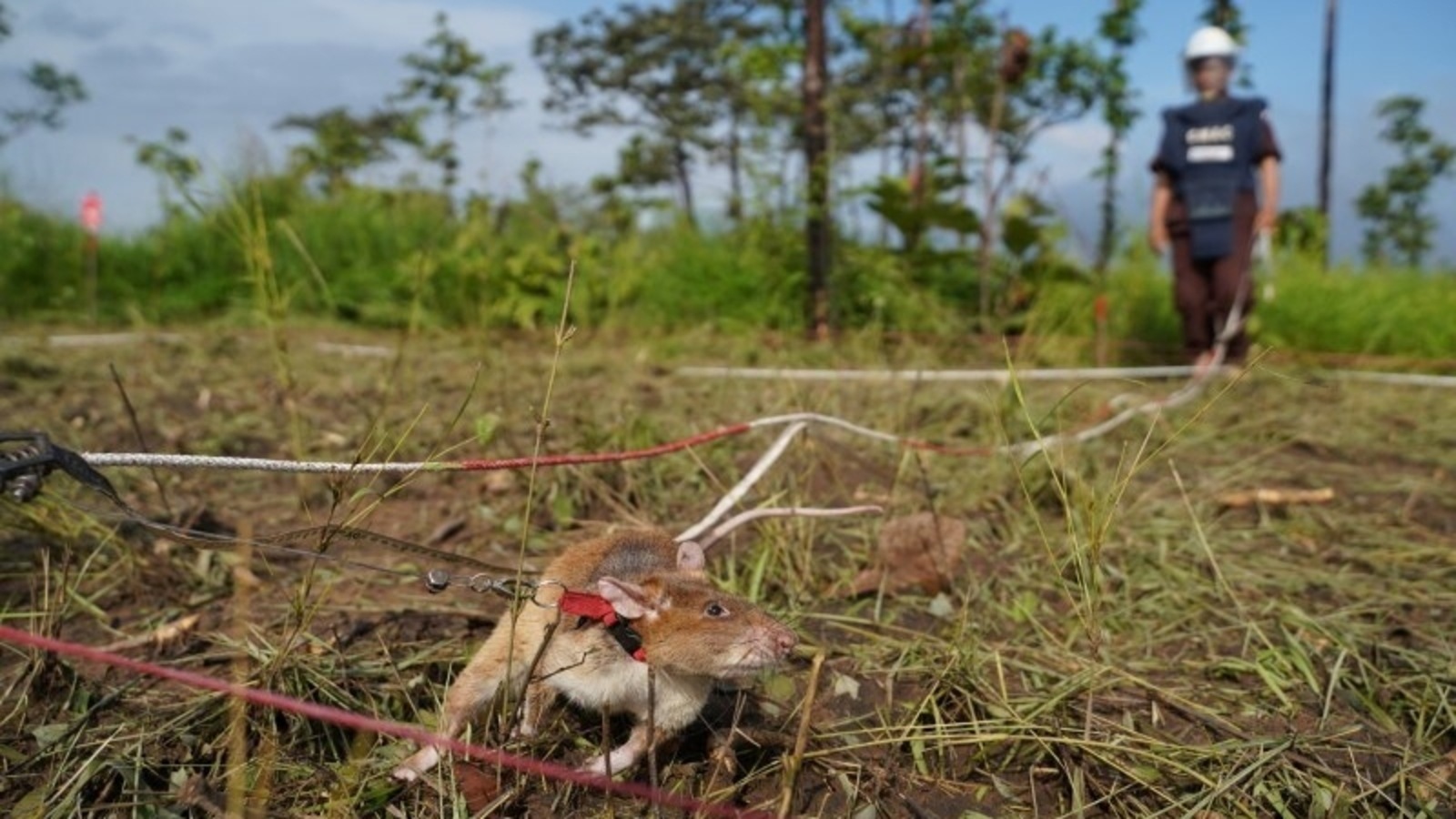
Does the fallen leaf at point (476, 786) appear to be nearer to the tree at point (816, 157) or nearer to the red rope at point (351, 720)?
the red rope at point (351, 720)

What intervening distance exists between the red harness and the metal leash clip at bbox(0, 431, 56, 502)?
0.82 metres

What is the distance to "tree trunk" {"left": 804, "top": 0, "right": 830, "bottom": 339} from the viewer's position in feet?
22.0

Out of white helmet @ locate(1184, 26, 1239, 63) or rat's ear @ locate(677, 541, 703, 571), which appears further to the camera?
white helmet @ locate(1184, 26, 1239, 63)

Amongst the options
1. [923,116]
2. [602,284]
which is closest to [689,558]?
[602,284]

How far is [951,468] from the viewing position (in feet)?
12.1

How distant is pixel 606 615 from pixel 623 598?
0.05m

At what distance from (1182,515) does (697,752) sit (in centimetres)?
211

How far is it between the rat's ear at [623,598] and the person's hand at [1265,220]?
553 centimetres

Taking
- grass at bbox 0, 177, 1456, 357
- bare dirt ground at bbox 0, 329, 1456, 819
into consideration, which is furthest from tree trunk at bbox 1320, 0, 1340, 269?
bare dirt ground at bbox 0, 329, 1456, 819

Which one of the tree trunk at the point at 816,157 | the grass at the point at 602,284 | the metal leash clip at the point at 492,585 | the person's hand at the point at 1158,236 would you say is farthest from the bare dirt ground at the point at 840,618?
the grass at the point at 602,284

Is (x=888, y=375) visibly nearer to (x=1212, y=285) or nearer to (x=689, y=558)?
(x=1212, y=285)

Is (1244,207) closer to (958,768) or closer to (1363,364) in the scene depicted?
(1363,364)

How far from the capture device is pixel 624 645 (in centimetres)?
167

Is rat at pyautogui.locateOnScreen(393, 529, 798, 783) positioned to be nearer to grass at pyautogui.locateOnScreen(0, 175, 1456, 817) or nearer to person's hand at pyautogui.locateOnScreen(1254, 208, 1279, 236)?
grass at pyautogui.locateOnScreen(0, 175, 1456, 817)
